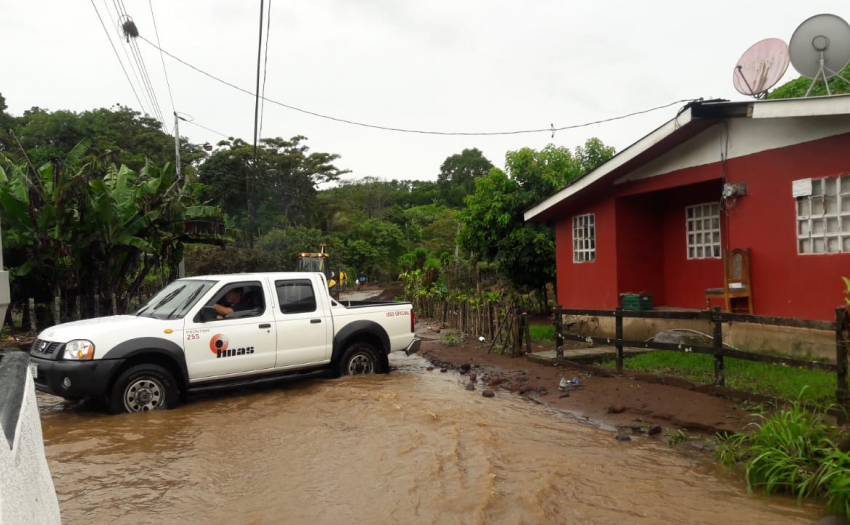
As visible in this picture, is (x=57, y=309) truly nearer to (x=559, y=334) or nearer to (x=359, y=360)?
(x=359, y=360)

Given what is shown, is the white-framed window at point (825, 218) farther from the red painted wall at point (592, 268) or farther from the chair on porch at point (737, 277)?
the red painted wall at point (592, 268)

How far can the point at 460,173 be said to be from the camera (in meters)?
63.9

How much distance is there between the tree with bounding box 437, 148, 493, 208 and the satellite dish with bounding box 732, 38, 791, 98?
4761 cm

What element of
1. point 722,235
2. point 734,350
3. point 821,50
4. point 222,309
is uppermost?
point 821,50

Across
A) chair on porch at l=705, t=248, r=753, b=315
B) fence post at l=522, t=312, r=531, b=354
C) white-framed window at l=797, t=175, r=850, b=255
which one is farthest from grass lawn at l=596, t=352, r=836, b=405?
white-framed window at l=797, t=175, r=850, b=255

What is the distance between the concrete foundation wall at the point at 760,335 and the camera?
901 cm

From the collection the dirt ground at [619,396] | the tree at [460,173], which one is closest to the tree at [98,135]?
the tree at [460,173]

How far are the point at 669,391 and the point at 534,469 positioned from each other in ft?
10.5

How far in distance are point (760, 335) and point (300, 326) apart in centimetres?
712

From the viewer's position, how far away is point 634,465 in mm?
5910

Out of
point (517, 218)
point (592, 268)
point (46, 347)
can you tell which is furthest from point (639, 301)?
point (46, 347)

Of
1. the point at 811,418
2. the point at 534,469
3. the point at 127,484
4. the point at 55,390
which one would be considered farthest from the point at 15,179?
the point at 811,418

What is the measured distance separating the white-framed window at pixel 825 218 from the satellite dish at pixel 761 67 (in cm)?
228

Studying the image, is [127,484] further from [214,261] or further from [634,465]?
[214,261]
